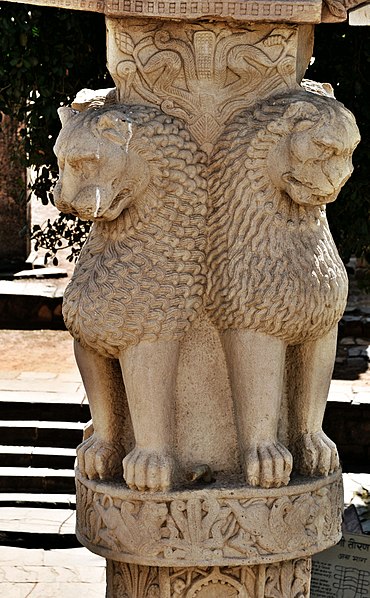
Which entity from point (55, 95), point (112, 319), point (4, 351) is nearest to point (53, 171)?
point (55, 95)

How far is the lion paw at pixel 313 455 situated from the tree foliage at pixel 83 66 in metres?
3.00

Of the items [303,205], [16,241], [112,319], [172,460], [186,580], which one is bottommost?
[16,241]

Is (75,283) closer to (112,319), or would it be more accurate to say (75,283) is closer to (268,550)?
(112,319)

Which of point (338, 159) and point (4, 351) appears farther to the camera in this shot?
point (4, 351)

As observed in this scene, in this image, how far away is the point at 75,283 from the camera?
3412mm

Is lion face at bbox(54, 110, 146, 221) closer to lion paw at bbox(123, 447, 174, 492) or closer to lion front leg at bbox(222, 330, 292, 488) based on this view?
lion front leg at bbox(222, 330, 292, 488)

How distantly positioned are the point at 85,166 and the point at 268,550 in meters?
1.12

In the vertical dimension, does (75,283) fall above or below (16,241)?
above

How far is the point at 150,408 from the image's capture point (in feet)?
10.9

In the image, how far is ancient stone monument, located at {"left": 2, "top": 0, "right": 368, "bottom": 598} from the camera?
3.25 metres

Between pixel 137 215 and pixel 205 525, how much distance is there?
0.84m

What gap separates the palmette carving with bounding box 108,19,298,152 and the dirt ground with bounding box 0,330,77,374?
5723mm

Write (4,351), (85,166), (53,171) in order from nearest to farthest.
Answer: (85,166)
(53,171)
(4,351)

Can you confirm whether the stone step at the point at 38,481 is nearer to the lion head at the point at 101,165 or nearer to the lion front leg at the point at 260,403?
the lion front leg at the point at 260,403
